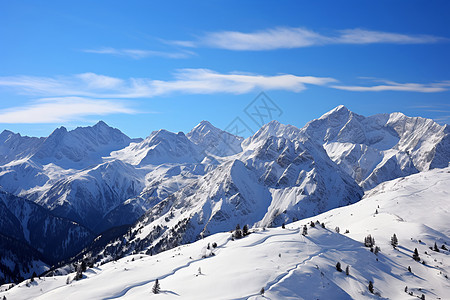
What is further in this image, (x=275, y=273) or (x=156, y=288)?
(x=275, y=273)

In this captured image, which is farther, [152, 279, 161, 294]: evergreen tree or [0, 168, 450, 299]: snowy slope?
[152, 279, 161, 294]: evergreen tree

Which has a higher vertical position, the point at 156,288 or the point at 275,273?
the point at 275,273

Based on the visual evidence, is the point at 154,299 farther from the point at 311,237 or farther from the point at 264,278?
the point at 311,237

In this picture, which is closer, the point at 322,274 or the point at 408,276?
the point at 322,274

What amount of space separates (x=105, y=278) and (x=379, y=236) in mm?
71374

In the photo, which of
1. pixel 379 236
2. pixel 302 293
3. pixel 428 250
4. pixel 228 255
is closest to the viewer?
pixel 302 293

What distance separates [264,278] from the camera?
54.3 m

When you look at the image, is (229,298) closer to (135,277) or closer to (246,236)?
(135,277)

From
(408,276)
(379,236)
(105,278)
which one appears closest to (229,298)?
(105,278)

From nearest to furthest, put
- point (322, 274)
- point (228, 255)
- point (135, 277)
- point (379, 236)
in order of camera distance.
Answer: point (322, 274) < point (135, 277) < point (228, 255) < point (379, 236)

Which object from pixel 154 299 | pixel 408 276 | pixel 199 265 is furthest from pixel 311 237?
pixel 154 299

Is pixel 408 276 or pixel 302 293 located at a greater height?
pixel 302 293

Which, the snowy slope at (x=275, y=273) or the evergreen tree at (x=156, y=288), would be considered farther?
the evergreen tree at (x=156, y=288)

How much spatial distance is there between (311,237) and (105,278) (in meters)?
43.5
